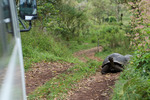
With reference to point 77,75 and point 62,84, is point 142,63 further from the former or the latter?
point 77,75

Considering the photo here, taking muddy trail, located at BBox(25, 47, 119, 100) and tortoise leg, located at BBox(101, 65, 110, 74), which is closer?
muddy trail, located at BBox(25, 47, 119, 100)

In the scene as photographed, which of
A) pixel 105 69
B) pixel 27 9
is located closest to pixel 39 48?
pixel 105 69

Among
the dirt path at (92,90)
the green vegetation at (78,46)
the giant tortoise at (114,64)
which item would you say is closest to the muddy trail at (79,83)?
the dirt path at (92,90)

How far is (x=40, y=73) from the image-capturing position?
21.8ft

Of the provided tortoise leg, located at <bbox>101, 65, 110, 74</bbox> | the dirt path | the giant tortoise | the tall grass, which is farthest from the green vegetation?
the giant tortoise

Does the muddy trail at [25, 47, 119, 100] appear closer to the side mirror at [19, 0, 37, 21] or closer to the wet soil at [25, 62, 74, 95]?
the wet soil at [25, 62, 74, 95]

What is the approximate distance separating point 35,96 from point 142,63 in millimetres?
2587

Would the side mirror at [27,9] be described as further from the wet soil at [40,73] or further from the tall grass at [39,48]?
the tall grass at [39,48]

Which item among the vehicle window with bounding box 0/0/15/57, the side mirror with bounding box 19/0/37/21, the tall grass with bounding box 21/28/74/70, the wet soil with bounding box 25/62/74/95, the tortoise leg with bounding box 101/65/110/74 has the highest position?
the side mirror with bounding box 19/0/37/21

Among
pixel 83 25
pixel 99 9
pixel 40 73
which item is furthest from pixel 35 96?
pixel 99 9

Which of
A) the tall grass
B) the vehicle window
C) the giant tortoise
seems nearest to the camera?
the vehicle window

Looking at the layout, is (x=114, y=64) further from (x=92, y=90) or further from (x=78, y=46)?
(x=78, y=46)

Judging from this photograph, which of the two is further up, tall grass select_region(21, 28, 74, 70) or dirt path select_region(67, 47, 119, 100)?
tall grass select_region(21, 28, 74, 70)

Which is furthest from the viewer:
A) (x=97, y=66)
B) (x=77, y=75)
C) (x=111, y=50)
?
(x=111, y=50)
